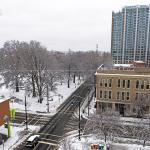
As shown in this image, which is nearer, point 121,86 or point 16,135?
point 16,135

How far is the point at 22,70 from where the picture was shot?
54.7 meters

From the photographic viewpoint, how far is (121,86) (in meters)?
43.5

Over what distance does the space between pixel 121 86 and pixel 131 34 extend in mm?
63601

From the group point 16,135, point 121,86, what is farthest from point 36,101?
point 121,86

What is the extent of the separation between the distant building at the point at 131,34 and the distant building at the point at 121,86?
55748 mm

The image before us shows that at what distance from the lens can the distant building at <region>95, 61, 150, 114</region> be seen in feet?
138

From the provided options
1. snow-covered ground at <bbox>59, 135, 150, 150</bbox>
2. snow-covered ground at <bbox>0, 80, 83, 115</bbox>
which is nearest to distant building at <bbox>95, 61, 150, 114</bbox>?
snow-covered ground at <bbox>59, 135, 150, 150</bbox>

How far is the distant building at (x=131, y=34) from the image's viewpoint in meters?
96.7

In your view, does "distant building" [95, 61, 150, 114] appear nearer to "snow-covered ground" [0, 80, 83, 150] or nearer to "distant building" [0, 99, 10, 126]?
"snow-covered ground" [0, 80, 83, 150]

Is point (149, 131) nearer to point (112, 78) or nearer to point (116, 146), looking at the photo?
point (116, 146)

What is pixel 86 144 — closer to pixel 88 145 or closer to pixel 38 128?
pixel 88 145

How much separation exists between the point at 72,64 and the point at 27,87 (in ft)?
77.7

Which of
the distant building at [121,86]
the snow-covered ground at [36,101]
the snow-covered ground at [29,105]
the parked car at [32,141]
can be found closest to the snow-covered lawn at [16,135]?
the snow-covered ground at [29,105]

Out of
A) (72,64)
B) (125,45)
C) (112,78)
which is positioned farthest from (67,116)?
(125,45)
